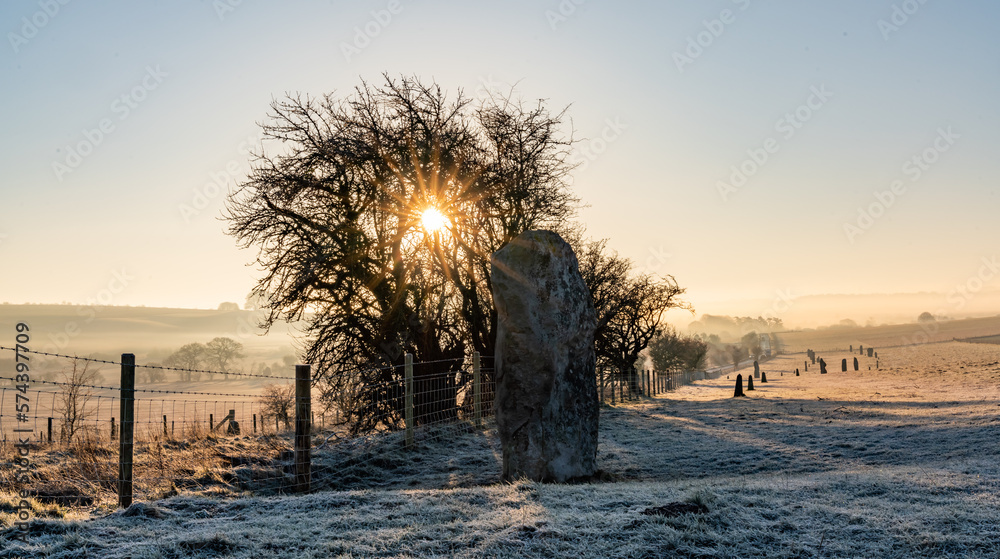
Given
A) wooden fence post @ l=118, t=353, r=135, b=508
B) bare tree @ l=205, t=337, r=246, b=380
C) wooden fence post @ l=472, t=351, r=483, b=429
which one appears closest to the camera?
wooden fence post @ l=118, t=353, r=135, b=508

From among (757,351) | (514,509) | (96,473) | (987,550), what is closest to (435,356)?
(96,473)

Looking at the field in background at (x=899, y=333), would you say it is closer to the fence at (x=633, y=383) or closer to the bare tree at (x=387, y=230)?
the fence at (x=633, y=383)

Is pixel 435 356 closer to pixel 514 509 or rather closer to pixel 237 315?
pixel 514 509

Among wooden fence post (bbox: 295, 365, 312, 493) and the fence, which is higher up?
wooden fence post (bbox: 295, 365, 312, 493)

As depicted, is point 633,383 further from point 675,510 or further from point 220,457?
point 675,510

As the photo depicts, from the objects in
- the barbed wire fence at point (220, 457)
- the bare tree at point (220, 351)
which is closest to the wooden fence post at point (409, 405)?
the barbed wire fence at point (220, 457)

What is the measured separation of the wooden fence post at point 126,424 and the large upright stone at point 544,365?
4.20 m

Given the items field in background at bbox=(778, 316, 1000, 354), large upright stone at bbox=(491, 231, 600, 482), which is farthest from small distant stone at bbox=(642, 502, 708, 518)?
field in background at bbox=(778, 316, 1000, 354)

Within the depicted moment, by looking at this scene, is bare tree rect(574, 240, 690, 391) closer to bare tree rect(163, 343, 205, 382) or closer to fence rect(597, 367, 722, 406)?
fence rect(597, 367, 722, 406)

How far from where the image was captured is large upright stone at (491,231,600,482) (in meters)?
7.86

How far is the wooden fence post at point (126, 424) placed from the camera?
6.12 meters

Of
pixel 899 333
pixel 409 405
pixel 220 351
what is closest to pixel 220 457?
pixel 409 405

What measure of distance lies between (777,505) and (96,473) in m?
7.42

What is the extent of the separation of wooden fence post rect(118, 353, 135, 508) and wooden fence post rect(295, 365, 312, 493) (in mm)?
1941
